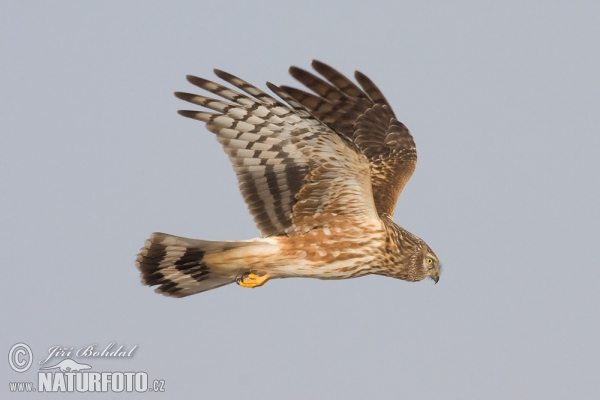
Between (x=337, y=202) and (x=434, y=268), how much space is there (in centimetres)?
143

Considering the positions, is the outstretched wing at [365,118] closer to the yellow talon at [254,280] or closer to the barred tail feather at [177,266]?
the yellow talon at [254,280]

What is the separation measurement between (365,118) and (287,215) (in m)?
2.85

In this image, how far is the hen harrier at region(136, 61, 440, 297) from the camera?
29.1 feet

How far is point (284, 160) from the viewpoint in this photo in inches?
360

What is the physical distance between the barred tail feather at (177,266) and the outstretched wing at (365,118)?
242 centimetres

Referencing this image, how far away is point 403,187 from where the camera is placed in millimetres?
11148

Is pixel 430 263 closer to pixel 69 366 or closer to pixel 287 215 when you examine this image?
pixel 287 215

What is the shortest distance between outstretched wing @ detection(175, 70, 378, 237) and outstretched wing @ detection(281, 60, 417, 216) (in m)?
1.83

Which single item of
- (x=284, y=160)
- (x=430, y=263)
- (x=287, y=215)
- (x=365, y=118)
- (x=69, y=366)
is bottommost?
(x=69, y=366)

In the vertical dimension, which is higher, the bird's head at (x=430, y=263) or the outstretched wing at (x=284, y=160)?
the outstretched wing at (x=284, y=160)

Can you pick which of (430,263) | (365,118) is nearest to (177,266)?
(430,263)

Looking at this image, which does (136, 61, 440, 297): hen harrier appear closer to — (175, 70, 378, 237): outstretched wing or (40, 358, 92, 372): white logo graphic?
(175, 70, 378, 237): outstretched wing

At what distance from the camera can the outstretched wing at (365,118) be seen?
1143cm

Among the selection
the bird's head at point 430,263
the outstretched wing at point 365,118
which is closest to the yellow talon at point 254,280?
the bird's head at point 430,263
